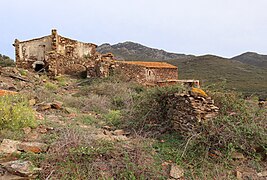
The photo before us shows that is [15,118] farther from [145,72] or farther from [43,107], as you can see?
[145,72]

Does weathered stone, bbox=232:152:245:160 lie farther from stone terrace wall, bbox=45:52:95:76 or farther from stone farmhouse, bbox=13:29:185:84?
stone terrace wall, bbox=45:52:95:76

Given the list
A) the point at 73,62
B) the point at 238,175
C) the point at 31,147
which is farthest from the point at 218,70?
the point at 31,147

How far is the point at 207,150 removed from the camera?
375cm

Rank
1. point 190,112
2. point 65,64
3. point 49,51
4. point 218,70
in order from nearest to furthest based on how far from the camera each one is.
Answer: point 190,112 < point 49,51 < point 65,64 < point 218,70

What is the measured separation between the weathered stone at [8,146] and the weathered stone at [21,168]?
0.92ft

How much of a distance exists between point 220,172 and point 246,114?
1.57 metres

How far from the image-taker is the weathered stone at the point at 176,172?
126 inches

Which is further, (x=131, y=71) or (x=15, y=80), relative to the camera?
(x=131, y=71)

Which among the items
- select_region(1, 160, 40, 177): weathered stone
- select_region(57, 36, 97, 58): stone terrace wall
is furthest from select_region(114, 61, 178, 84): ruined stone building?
select_region(1, 160, 40, 177): weathered stone

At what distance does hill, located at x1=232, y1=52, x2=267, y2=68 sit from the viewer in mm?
39362

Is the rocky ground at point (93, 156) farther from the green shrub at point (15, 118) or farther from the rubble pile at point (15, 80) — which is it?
the rubble pile at point (15, 80)

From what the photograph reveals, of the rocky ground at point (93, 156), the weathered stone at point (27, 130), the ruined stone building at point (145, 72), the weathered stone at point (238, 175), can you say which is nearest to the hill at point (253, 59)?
the ruined stone building at point (145, 72)

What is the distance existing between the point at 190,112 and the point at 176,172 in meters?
1.50

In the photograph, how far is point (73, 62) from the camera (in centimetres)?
1565
